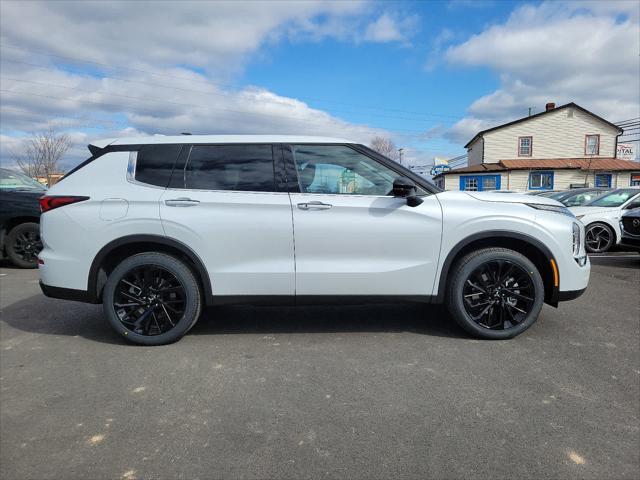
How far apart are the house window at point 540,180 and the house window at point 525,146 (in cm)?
226

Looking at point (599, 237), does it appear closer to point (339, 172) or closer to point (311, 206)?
point (339, 172)

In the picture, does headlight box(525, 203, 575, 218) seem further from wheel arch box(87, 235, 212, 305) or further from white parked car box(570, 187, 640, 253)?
white parked car box(570, 187, 640, 253)

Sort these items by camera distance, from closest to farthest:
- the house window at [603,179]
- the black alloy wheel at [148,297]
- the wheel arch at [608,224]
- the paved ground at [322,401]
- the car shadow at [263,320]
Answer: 1. the paved ground at [322,401]
2. the black alloy wheel at [148,297]
3. the car shadow at [263,320]
4. the wheel arch at [608,224]
5. the house window at [603,179]

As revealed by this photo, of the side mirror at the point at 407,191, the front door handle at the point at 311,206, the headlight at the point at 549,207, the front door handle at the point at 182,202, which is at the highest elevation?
the side mirror at the point at 407,191

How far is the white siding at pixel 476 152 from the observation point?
37.7m

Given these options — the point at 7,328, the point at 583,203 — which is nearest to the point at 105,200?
the point at 7,328

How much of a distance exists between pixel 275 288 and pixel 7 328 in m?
2.85

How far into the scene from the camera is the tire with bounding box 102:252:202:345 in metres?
→ 3.73

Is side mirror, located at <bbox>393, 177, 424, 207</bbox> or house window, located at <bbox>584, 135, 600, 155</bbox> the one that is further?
house window, located at <bbox>584, 135, 600, 155</bbox>

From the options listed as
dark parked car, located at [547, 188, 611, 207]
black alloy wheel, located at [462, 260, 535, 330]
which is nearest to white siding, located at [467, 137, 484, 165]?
dark parked car, located at [547, 188, 611, 207]

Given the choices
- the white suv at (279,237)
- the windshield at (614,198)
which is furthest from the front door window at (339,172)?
the windshield at (614,198)

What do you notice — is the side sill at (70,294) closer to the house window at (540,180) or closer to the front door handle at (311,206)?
the front door handle at (311,206)

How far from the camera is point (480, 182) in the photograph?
1417 inches

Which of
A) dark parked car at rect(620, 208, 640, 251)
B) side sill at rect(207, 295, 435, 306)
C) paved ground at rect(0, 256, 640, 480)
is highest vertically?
dark parked car at rect(620, 208, 640, 251)
